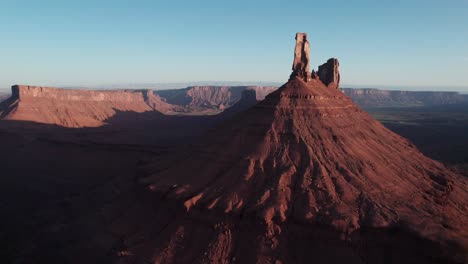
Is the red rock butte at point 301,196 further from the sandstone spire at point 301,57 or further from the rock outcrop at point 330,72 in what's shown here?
the rock outcrop at point 330,72

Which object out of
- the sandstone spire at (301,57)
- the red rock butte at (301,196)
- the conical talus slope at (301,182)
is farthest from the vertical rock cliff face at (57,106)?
the sandstone spire at (301,57)

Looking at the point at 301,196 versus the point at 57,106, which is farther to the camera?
the point at 57,106

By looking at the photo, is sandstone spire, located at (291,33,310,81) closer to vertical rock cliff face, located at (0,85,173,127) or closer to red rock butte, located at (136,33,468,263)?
red rock butte, located at (136,33,468,263)

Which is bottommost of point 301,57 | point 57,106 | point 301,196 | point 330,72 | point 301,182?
point 301,196

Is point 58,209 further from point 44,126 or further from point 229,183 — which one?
point 44,126

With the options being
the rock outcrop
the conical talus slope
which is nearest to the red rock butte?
the conical talus slope

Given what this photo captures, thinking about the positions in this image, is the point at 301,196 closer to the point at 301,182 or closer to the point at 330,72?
the point at 301,182

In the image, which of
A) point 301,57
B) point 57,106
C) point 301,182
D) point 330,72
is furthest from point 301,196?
point 57,106
